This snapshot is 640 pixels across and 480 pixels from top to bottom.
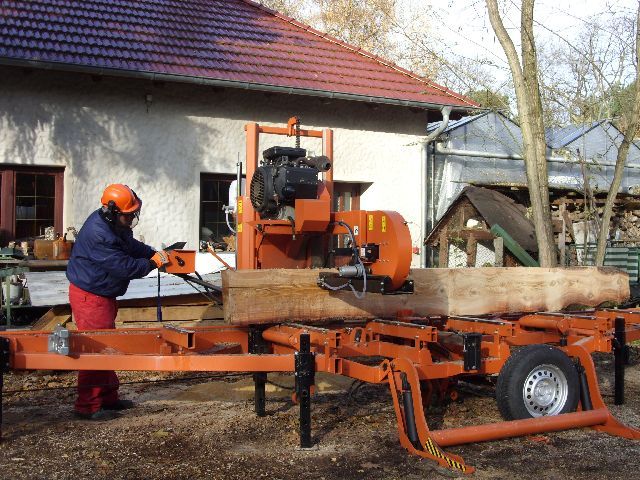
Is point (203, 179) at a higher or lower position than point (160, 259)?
higher

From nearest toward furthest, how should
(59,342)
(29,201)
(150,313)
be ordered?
(59,342) → (150,313) → (29,201)

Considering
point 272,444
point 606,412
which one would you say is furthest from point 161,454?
point 606,412

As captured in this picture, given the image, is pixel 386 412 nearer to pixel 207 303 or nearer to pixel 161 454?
pixel 161 454

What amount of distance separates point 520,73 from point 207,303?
543cm

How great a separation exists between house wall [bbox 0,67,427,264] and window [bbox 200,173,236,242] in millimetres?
225

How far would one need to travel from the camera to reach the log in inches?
228

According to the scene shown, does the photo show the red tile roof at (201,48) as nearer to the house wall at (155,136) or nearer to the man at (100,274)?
the house wall at (155,136)

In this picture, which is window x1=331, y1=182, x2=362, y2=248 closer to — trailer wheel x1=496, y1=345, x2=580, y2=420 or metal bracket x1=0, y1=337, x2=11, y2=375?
trailer wheel x1=496, y1=345, x2=580, y2=420

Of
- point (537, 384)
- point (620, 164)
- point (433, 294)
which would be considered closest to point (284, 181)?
point (433, 294)

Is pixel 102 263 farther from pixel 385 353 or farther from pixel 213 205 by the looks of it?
pixel 213 205

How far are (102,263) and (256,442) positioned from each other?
1.91 metres

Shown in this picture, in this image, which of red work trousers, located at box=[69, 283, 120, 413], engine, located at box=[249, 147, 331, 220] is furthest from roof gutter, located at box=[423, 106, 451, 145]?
red work trousers, located at box=[69, 283, 120, 413]

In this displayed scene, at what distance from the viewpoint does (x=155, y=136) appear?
1055 cm

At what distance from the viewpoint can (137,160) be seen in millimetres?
10445
